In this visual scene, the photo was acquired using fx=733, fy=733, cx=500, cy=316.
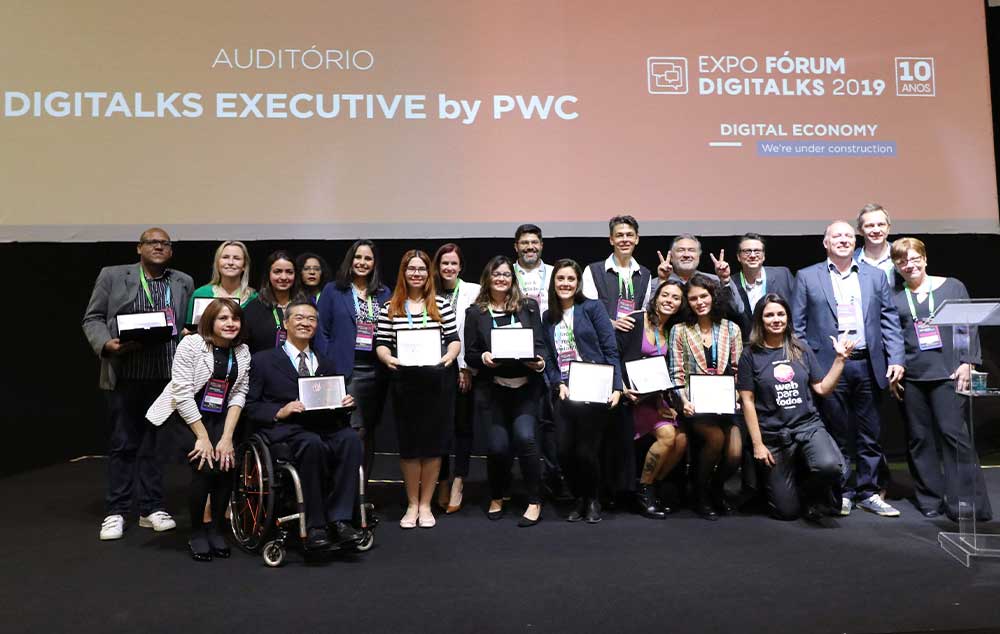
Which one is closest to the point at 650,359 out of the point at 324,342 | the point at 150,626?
the point at 324,342

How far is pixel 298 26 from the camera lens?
4.72m

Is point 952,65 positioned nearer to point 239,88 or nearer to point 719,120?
point 719,120

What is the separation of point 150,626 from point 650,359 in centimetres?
243

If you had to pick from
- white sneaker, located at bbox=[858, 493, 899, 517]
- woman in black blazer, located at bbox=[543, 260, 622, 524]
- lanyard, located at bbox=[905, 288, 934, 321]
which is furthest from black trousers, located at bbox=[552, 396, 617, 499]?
lanyard, located at bbox=[905, 288, 934, 321]

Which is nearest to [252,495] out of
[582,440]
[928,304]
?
[582,440]

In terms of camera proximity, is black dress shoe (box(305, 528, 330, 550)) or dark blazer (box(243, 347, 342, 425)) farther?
dark blazer (box(243, 347, 342, 425))

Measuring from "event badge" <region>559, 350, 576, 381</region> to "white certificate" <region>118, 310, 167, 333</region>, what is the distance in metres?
1.99

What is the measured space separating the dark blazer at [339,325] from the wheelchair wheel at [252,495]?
2.35 feet

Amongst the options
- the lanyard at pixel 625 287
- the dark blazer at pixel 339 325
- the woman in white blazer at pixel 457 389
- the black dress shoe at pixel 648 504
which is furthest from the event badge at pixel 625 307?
the dark blazer at pixel 339 325

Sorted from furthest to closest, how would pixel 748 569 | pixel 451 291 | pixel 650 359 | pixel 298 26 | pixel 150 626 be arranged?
pixel 298 26 < pixel 451 291 < pixel 650 359 < pixel 748 569 < pixel 150 626

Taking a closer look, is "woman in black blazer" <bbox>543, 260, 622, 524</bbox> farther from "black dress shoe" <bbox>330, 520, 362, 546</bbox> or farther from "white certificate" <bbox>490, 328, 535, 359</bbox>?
"black dress shoe" <bbox>330, 520, 362, 546</bbox>

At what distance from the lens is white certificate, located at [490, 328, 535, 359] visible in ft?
11.8

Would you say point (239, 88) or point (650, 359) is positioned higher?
point (239, 88)

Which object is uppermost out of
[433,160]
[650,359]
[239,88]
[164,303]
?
[239,88]
